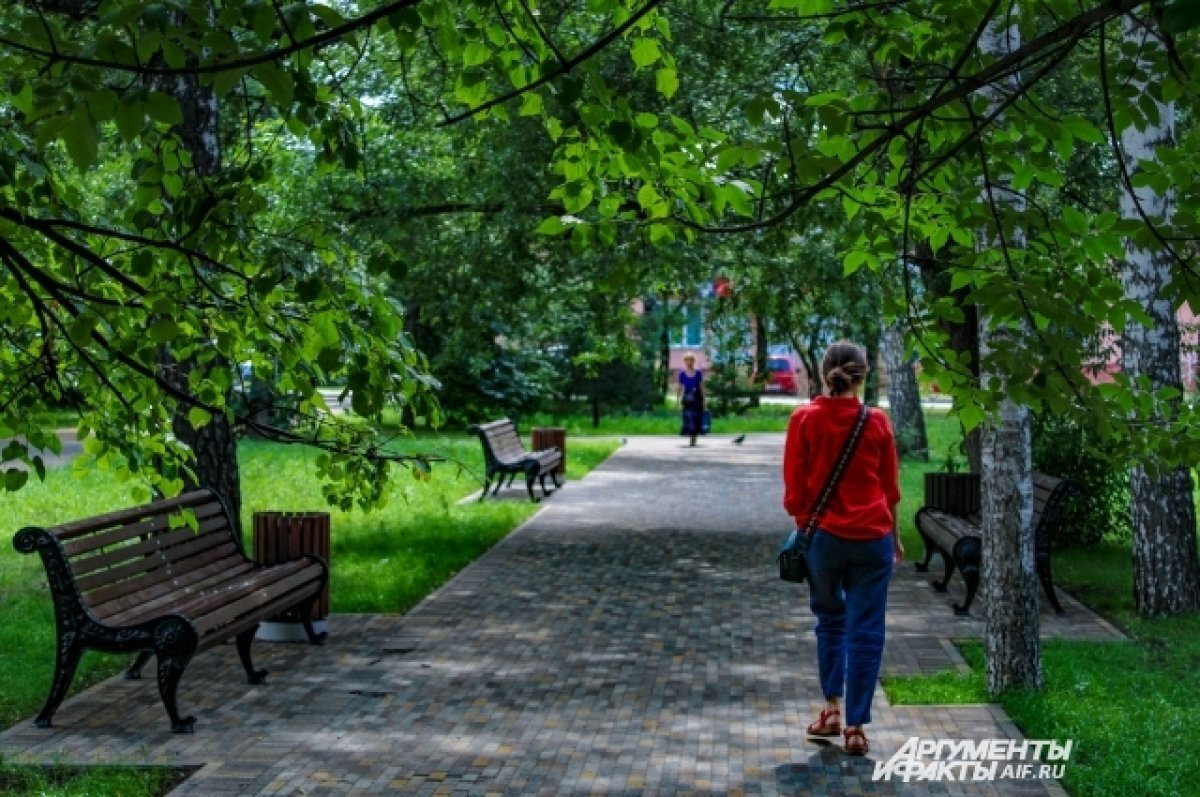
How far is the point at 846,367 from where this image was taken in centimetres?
701

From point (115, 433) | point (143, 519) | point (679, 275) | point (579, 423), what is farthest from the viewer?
point (579, 423)

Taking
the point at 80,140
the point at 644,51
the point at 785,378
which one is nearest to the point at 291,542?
the point at 644,51

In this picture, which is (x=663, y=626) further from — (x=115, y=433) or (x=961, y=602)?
(x=115, y=433)

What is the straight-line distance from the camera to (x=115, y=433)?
21.6 feet

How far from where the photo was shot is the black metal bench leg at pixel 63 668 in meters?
7.51

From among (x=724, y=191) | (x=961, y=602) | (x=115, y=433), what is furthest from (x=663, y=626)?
(x=724, y=191)

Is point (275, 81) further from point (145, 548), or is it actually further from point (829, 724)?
point (145, 548)

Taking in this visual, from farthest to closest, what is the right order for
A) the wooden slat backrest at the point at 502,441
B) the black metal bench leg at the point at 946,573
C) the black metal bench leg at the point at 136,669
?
the wooden slat backrest at the point at 502,441, the black metal bench leg at the point at 946,573, the black metal bench leg at the point at 136,669

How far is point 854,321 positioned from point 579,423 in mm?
24994

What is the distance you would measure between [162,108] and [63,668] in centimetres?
455

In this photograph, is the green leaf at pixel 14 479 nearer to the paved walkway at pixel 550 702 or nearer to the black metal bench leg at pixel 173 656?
the paved walkway at pixel 550 702

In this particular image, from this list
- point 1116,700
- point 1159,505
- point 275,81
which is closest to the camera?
point 275,81

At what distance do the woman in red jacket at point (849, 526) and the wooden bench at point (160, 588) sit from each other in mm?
2740

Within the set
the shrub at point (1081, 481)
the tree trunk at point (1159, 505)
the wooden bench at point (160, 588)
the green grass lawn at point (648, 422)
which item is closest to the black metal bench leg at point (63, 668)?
the wooden bench at point (160, 588)
